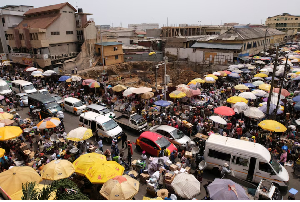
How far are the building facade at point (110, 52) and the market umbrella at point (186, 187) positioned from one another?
114 feet

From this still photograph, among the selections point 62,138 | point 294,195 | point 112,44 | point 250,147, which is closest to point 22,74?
point 112,44

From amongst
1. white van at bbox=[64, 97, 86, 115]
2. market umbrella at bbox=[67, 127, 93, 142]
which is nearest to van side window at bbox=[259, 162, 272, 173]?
market umbrella at bbox=[67, 127, 93, 142]

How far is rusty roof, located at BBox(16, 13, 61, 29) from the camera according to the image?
3859 cm

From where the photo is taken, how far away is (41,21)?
133 ft

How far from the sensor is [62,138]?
14742mm

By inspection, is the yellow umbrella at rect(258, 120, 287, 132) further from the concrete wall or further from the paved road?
the concrete wall

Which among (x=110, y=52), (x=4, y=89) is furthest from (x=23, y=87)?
(x=110, y=52)

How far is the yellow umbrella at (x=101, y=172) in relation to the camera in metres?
8.68

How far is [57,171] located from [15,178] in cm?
156

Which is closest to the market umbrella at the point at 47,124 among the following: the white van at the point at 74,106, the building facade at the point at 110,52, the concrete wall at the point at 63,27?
the white van at the point at 74,106

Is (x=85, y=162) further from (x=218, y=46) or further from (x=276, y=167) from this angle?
(x=218, y=46)

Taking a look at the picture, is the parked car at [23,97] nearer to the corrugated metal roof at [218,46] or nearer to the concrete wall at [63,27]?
the concrete wall at [63,27]

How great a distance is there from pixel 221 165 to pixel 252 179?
1.55 metres

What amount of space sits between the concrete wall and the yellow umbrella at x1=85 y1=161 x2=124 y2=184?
36.5m
